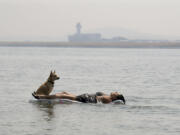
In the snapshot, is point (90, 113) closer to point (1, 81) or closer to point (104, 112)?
point (104, 112)

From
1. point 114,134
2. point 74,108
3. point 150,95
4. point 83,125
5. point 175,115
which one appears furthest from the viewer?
point 150,95

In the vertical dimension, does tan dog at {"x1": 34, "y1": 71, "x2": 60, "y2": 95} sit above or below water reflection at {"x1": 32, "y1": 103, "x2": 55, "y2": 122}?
above

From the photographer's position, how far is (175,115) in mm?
21344

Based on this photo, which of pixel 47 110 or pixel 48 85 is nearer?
pixel 47 110

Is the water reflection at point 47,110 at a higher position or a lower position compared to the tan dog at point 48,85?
lower

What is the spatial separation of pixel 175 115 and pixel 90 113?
3.63 meters

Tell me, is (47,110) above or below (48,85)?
below

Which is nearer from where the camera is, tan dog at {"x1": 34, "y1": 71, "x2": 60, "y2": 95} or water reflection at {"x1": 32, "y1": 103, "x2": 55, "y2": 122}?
water reflection at {"x1": 32, "y1": 103, "x2": 55, "y2": 122}

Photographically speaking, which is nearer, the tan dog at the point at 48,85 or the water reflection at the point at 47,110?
the water reflection at the point at 47,110

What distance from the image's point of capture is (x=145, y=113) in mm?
21719

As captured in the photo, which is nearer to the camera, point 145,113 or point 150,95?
point 145,113

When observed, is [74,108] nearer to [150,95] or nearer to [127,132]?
[127,132]

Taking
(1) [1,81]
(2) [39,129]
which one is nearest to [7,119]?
(2) [39,129]

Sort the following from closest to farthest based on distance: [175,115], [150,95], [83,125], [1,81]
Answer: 1. [83,125]
2. [175,115]
3. [150,95]
4. [1,81]
